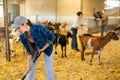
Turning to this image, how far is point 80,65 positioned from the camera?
19.9 feet

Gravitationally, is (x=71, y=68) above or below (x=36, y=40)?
below

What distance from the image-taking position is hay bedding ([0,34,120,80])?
5.08m

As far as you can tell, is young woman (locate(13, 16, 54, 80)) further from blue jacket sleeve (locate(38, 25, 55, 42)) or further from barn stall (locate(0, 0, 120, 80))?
barn stall (locate(0, 0, 120, 80))

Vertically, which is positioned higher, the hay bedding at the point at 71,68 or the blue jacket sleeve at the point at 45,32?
the blue jacket sleeve at the point at 45,32

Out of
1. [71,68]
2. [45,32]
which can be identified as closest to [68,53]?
[71,68]

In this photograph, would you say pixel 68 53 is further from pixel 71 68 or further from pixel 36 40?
pixel 36 40

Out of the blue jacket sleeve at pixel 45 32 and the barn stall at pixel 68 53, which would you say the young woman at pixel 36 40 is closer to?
the blue jacket sleeve at pixel 45 32

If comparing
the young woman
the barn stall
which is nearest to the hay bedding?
the barn stall

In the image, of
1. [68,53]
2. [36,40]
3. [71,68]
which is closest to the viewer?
[36,40]

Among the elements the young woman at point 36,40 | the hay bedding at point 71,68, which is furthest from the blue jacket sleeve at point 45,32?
the hay bedding at point 71,68

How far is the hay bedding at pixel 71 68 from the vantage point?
16.7ft

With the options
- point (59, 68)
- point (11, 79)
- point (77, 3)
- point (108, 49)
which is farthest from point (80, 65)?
point (77, 3)

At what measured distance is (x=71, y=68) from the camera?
18.9 ft

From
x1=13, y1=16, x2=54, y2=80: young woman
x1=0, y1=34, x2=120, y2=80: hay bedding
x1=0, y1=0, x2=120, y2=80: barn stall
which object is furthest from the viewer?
x1=0, y1=0, x2=120, y2=80: barn stall
